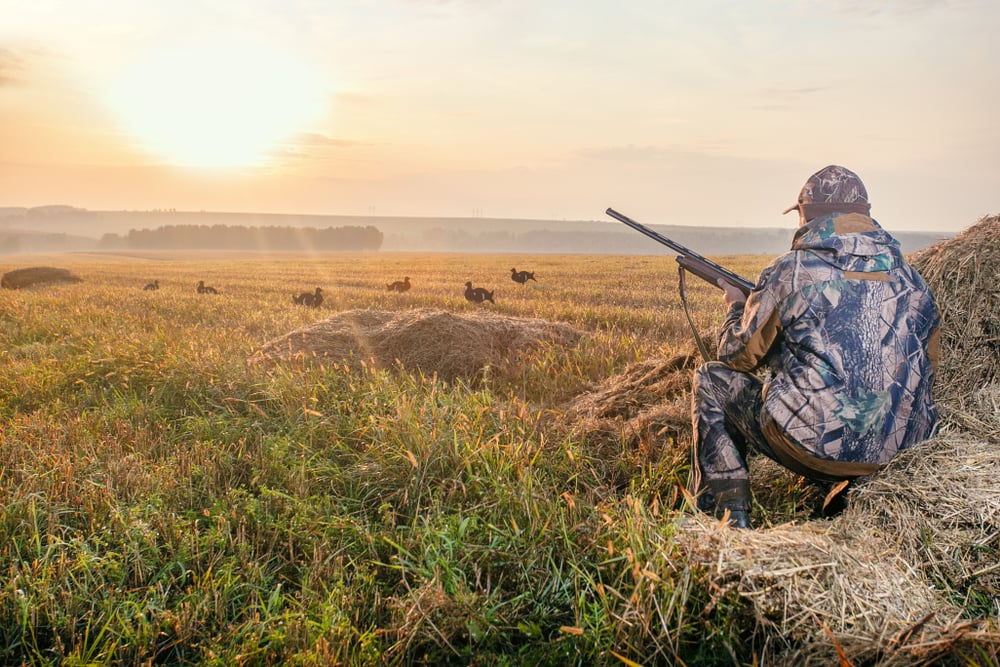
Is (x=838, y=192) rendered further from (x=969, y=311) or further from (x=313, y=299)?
(x=313, y=299)

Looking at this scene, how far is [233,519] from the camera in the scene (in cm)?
388

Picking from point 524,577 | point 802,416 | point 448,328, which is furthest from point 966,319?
point 448,328

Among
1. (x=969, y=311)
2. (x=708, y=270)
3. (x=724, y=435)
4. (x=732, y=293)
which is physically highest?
(x=708, y=270)

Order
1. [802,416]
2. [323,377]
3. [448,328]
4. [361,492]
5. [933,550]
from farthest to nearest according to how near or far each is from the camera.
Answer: [448,328] → [323,377] → [361,492] → [802,416] → [933,550]

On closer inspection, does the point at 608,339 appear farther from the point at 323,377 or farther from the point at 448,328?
the point at 323,377

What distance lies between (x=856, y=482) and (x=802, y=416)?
0.62 metres

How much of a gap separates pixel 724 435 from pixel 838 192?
161cm

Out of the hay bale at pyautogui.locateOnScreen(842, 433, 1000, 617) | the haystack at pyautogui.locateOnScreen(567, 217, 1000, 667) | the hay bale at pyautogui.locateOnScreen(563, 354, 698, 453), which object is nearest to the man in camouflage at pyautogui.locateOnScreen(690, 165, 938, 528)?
the hay bale at pyautogui.locateOnScreen(842, 433, 1000, 617)

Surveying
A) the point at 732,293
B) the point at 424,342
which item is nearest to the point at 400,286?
the point at 424,342

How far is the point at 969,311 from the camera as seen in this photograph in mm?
4391

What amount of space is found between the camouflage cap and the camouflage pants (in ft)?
3.81

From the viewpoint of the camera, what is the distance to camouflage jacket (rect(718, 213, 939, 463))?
332 centimetres

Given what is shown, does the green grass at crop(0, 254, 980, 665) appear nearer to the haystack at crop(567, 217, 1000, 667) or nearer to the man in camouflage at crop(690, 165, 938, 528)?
the haystack at crop(567, 217, 1000, 667)

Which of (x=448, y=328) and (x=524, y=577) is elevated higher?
(x=448, y=328)
